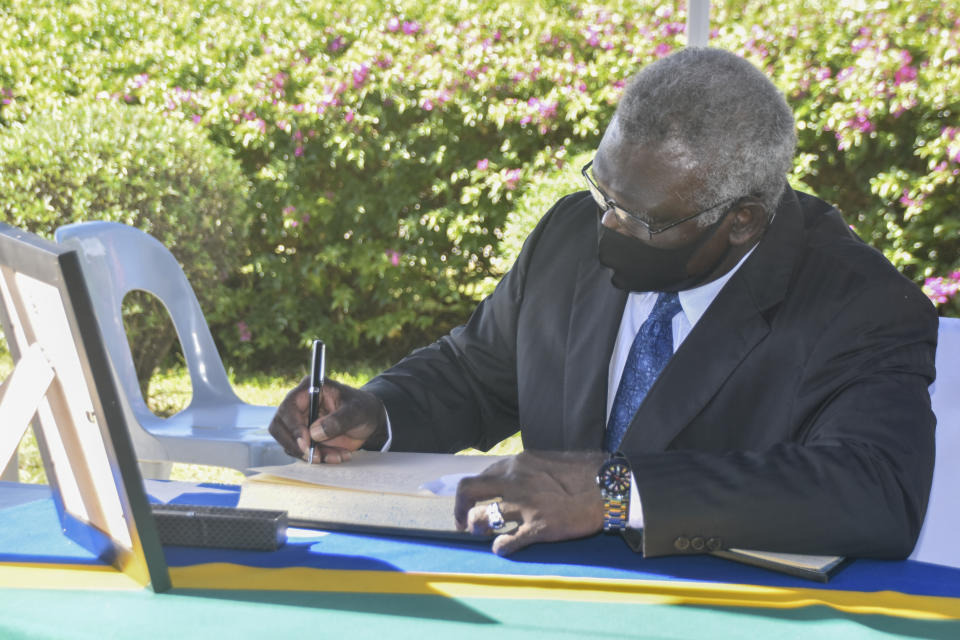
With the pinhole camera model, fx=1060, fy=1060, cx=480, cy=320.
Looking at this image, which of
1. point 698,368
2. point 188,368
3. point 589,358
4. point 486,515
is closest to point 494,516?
point 486,515

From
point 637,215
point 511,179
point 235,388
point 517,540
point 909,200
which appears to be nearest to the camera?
point 517,540

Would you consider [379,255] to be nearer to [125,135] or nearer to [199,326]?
[125,135]

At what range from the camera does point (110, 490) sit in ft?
4.24

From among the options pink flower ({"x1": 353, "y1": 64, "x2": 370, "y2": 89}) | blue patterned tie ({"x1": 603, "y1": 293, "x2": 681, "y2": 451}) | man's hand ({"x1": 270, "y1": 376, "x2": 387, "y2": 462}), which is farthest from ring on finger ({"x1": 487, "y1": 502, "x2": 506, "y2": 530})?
pink flower ({"x1": 353, "y1": 64, "x2": 370, "y2": 89})

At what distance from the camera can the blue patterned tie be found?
206 centimetres

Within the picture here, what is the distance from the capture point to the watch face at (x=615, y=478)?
151 cm

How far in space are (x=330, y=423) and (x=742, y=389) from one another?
751 mm

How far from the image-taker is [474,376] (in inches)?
95.4

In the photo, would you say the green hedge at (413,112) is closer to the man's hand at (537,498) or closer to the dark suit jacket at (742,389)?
the dark suit jacket at (742,389)

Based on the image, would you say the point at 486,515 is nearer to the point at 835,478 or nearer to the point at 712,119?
the point at 835,478

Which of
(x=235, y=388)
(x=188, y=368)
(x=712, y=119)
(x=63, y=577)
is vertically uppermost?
(x=712, y=119)

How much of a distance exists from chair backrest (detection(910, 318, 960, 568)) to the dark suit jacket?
0.21m

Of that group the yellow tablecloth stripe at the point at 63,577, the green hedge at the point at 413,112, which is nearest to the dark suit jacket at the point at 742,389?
the yellow tablecloth stripe at the point at 63,577

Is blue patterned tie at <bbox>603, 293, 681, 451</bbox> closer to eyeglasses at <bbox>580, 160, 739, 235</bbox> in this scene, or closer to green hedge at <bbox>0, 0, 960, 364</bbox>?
eyeglasses at <bbox>580, 160, 739, 235</bbox>
